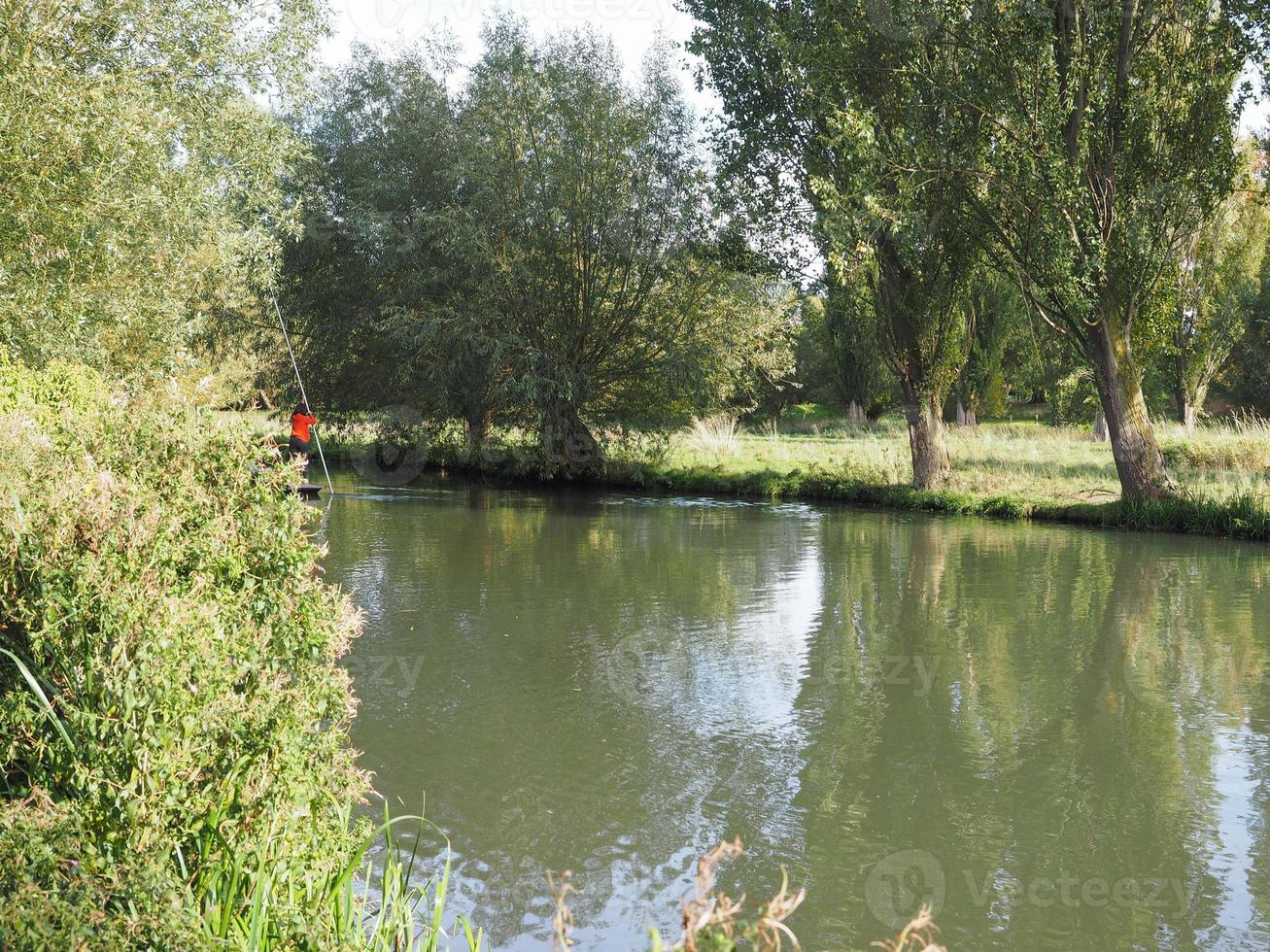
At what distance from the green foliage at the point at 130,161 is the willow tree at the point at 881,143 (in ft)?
23.2

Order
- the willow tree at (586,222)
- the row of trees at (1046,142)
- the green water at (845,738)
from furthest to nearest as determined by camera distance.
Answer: the willow tree at (586,222), the row of trees at (1046,142), the green water at (845,738)

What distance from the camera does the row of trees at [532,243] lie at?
77.8 ft

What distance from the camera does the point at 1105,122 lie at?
51.7ft

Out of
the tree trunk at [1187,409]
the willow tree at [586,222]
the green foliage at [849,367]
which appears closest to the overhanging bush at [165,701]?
the willow tree at [586,222]

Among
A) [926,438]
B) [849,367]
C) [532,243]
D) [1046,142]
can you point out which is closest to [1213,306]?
[926,438]

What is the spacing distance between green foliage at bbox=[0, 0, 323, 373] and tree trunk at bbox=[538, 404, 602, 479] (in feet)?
→ 26.9

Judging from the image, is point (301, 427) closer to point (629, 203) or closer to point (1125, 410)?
point (629, 203)

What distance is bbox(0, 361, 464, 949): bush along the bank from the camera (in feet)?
9.87

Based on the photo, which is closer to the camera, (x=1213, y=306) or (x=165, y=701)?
(x=165, y=701)

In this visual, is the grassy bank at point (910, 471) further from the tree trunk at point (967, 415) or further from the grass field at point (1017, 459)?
the tree trunk at point (967, 415)

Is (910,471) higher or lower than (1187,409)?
lower

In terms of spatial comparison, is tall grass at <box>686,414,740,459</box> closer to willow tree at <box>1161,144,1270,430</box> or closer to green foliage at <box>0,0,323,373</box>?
willow tree at <box>1161,144,1270,430</box>

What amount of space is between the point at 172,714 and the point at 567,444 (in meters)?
22.2

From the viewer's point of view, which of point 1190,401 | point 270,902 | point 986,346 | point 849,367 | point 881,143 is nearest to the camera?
point 270,902
